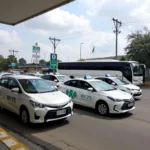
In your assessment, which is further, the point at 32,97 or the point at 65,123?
the point at 65,123

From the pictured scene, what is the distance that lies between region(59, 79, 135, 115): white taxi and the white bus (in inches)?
457

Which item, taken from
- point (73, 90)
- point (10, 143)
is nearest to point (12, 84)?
point (73, 90)

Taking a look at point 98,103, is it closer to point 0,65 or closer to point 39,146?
point 39,146

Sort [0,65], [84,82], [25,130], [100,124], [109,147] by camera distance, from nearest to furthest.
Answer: [109,147] < [25,130] < [100,124] < [84,82] < [0,65]

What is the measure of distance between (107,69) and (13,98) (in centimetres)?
1664

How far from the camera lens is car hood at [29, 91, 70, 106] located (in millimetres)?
6203

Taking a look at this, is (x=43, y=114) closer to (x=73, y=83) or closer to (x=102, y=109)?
(x=102, y=109)

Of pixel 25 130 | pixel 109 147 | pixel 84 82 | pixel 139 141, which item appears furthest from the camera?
pixel 84 82

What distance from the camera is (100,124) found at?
679cm

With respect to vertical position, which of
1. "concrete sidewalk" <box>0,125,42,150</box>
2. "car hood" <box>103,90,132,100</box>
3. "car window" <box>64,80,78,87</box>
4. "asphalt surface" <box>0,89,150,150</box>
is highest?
"car window" <box>64,80,78,87</box>

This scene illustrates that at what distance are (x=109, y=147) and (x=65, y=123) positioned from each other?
2.31 meters

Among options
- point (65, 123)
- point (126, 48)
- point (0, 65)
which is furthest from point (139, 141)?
point (0, 65)

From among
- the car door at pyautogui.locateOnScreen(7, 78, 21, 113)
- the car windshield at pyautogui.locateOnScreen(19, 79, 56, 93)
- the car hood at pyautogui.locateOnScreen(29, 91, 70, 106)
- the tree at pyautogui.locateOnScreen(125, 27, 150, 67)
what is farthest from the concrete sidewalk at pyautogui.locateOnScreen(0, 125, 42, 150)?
the tree at pyautogui.locateOnScreen(125, 27, 150, 67)

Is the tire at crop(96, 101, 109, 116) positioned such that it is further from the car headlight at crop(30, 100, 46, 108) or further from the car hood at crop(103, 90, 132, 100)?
the car headlight at crop(30, 100, 46, 108)
